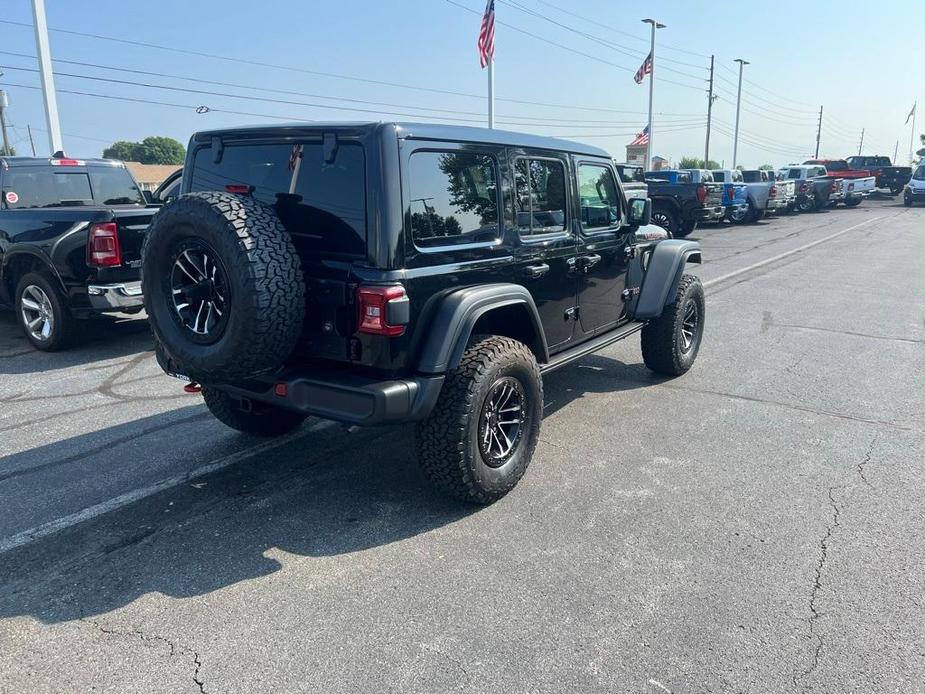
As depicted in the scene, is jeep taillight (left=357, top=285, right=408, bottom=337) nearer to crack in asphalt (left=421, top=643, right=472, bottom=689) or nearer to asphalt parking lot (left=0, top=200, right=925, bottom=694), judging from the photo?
asphalt parking lot (left=0, top=200, right=925, bottom=694)

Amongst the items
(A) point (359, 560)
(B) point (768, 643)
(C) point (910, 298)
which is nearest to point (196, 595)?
(A) point (359, 560)

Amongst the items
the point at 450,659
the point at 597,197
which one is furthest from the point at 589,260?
the point at 450,659

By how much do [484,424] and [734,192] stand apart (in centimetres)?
2100

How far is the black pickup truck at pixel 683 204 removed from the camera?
62.9 ft

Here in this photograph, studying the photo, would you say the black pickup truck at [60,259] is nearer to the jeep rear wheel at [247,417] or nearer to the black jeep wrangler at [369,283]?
the jeep rear wheel at [247,417]

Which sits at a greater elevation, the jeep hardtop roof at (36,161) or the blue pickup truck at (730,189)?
the jeep hardtop roof at (36,161)

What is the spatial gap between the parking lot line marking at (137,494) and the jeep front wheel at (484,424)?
1472mm

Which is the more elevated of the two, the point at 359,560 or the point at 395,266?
the point at 395,266

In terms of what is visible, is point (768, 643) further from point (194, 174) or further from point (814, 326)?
point (814, 326)

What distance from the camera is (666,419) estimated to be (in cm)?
519

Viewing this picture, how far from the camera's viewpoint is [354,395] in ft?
10.7

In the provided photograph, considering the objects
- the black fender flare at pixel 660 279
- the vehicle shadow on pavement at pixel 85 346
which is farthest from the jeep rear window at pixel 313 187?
the vehicle shadow on pavement at pixel 85 346

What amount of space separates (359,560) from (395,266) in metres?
1.40

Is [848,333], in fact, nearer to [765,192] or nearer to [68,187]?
[68,187]
